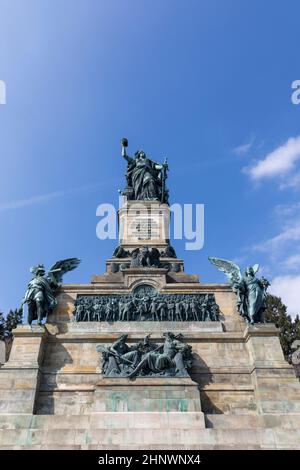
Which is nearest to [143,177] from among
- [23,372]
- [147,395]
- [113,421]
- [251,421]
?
[23,372]

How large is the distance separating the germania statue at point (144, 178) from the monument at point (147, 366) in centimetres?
574

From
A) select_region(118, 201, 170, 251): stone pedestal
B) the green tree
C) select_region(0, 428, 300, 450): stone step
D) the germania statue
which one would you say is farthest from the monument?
the green tree

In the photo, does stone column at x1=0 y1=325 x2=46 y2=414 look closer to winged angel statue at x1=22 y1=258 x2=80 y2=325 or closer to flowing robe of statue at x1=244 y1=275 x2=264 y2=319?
winged angel statue at x1=22 y1=258 x2=80 y2=325

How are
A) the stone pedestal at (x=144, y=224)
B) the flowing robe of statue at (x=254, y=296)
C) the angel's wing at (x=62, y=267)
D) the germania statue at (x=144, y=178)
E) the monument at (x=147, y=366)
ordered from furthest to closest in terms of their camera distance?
1. the germania statue at (x=144, y=178)
2. the stone pedestal at (x=144, y=224)
3. the angel's wing at (x=62, y=267)
4. the flowing robe of statue at (x=254, y=296)
5. the monument at (x=147, y=366)

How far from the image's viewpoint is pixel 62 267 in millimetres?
18641

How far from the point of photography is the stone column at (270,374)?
1342 centimetres

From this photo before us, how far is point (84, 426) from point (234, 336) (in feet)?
21.2

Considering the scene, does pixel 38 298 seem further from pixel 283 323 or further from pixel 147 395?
pixel 283 323

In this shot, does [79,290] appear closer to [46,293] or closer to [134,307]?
[46,293]

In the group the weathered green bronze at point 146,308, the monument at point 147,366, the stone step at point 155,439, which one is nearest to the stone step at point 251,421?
the monument at point 147,366

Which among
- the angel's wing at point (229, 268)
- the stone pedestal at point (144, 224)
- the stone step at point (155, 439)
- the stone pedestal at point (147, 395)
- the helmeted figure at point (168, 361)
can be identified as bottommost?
the stone step at point (155, 439)

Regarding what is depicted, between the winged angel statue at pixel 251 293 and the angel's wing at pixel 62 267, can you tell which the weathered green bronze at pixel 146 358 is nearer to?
the winged angel statue at pixel 251 293

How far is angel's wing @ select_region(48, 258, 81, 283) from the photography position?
59.0 feet

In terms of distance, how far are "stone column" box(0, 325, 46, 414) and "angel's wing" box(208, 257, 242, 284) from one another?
27.0 ft
